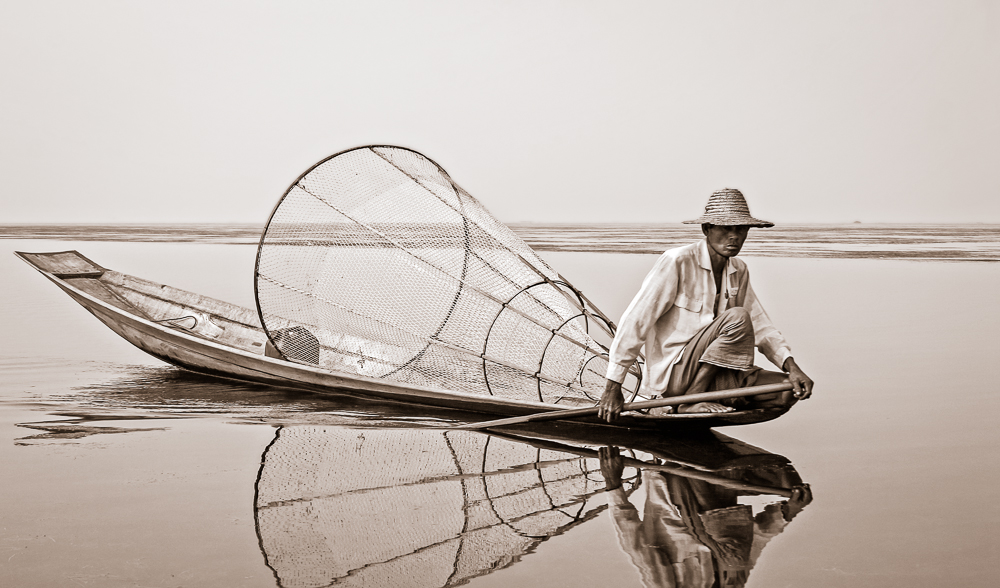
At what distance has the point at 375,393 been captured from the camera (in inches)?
192

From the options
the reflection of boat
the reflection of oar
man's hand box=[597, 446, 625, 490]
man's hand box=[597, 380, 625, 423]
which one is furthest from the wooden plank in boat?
man's hand box=[597, 380, 625, 423]

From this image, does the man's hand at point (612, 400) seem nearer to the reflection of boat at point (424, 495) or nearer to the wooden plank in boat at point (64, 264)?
the reflection of boat at point (424, 495)

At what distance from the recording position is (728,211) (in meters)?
3.37

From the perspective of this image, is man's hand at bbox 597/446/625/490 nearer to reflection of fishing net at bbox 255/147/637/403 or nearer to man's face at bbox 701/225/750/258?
reflection of fishing net at bbox 255/147/637/403

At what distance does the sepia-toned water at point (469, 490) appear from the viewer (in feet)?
8.79

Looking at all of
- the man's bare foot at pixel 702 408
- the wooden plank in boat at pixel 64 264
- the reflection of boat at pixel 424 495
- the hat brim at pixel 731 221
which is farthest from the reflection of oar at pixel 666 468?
the wooden plank in boat at pixel 64 264

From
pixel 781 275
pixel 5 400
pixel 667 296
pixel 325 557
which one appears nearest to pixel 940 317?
pixel 781 275

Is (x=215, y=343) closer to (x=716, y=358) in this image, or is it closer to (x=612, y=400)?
(x=612, y=400)

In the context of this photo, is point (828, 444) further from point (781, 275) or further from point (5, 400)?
point (781, 275)

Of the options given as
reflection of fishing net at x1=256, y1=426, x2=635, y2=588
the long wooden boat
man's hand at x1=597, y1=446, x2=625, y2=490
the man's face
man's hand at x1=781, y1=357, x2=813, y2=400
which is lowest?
reflection of fishing net at x1=256, y1=426, x2=635, y2=588

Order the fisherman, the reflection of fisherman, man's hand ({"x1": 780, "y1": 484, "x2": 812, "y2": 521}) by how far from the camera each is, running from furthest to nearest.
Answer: the fisherman < man's hand ({"x1": 780, "y1": 484, "x2": 812, "y2": 521}) < the reflection of fisherman

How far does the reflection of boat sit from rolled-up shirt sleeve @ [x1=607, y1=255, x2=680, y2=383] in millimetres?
576

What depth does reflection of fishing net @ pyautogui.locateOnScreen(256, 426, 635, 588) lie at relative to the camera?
8.89 ft

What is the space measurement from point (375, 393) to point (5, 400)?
7.63 ft
